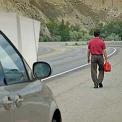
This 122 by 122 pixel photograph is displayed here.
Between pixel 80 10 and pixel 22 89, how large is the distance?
5506 inches

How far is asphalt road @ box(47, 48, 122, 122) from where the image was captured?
1195 centimetres

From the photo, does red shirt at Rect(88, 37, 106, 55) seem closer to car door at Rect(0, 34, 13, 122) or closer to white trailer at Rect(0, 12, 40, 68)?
white trailer at Rect(0, 12, 40, 68)

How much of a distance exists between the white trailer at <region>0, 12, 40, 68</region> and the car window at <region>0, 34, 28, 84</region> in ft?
34.2

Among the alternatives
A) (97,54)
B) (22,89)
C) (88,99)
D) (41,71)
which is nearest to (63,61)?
(97,54)

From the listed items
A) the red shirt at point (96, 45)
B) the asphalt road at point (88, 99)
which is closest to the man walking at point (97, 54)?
the red shirt at point (96, 45)

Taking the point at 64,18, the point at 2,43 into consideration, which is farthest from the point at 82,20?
the point at 2,43

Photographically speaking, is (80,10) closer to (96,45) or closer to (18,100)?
(96,45)

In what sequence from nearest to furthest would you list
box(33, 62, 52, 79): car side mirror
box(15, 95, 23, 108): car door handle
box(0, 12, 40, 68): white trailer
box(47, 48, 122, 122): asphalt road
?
box(15, 95, 23, 108): car door handle → box(33, 62, 52, 79): car side mirror → box(47, 48, 122, 122): asphalt road → box(0, 12, 40, 68): white trailer

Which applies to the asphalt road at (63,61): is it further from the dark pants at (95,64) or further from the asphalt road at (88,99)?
the dark pants at (95,64)

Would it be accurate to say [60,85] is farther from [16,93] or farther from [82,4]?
[82,4]

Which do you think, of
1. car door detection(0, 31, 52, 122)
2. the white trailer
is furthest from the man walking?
car door detection(0, 31, 52, 122)

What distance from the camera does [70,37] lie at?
104250 mm

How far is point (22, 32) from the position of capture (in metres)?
18.4

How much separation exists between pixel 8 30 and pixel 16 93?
39.5ft
